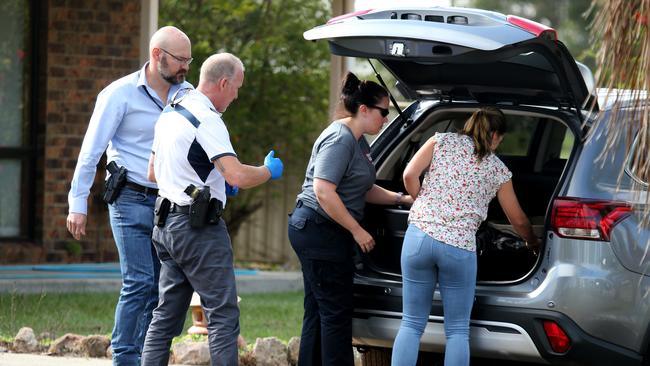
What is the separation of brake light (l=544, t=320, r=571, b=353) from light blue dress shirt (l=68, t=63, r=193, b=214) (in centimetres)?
221

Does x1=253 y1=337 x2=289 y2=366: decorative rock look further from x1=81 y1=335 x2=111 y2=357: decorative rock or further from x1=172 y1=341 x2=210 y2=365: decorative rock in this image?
x1=81 y1=335 x2=111 y2=357: decorative rock

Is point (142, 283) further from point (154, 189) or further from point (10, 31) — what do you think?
point (10, 31)

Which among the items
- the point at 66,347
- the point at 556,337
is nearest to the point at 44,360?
the point at 66,347

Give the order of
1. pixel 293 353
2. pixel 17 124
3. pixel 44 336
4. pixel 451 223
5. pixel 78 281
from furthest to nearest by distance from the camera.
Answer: pixel 17 124 → pixel 78 281 → pixel 44 336 → pixel 293 353 → pixel 451 223

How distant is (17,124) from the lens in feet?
40.0

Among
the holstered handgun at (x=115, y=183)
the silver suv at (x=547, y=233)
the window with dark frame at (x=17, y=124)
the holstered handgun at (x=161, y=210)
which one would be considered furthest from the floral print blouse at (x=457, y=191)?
the window with dark frame at (x=17, y=124)

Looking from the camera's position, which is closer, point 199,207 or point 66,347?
point 199,207

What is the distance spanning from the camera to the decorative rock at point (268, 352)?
7.66m

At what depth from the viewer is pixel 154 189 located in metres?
6.80

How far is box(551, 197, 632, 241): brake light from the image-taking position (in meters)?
5.97

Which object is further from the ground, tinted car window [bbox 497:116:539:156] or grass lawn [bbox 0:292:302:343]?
Result: tinted car window [bbox 497:116:539:156]

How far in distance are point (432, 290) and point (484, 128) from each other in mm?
828

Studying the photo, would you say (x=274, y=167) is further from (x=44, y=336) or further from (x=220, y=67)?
(x=44, y=336)

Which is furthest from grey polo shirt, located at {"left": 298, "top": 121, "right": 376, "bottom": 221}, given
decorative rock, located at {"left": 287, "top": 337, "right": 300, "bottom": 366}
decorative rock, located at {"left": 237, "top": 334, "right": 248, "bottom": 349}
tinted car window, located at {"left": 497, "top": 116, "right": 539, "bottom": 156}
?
tinted car window, located at {"left": 497, "top": 116, "right": 539, "bottom": 156}
